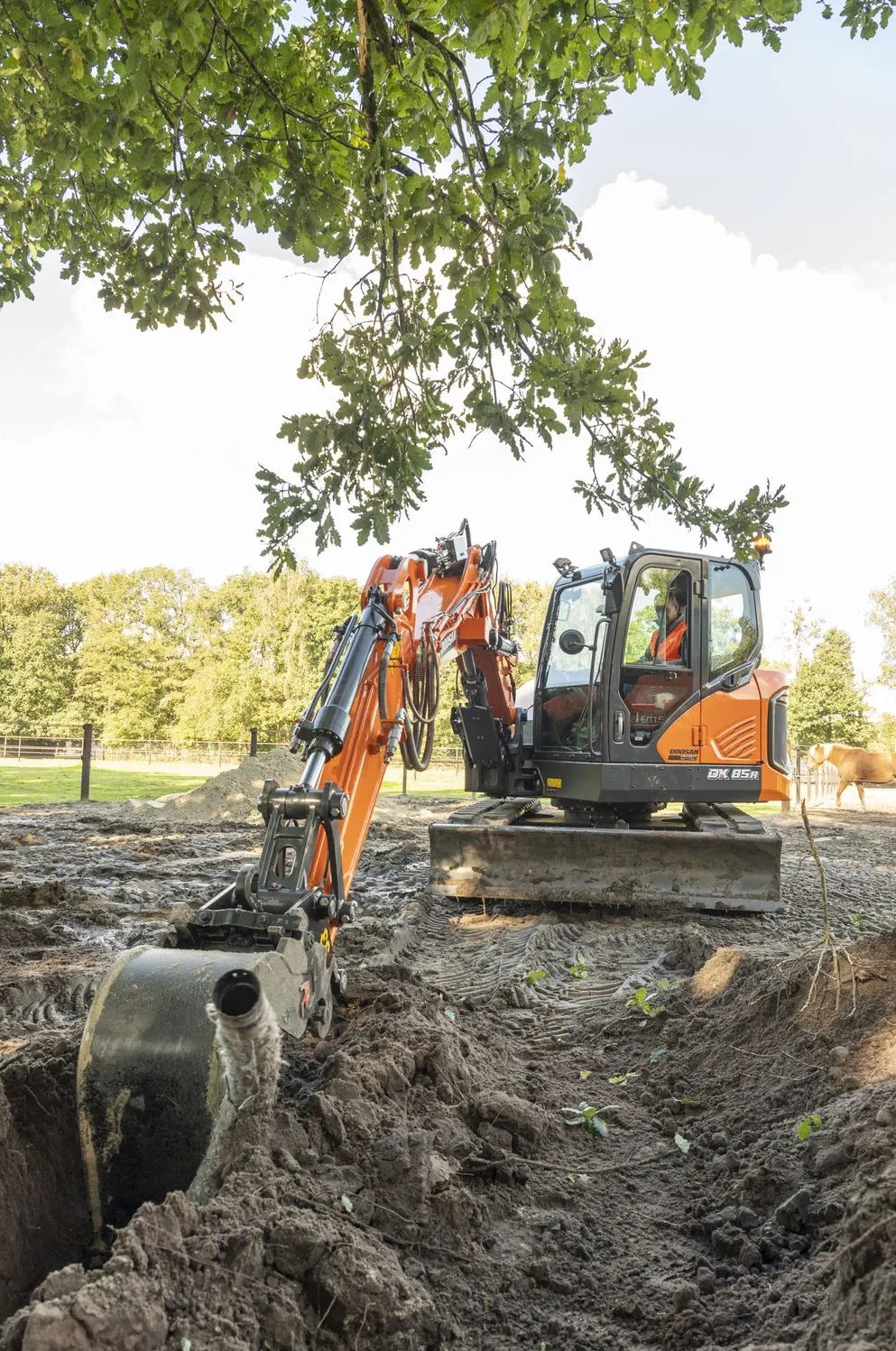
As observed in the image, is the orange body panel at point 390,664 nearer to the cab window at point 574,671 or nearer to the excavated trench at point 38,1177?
the excavated trench at point 38,1177

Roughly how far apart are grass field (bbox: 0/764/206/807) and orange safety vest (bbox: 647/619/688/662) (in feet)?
41.7

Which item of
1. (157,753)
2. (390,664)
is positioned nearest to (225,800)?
Result: (390,664)

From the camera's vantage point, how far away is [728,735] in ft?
25.7

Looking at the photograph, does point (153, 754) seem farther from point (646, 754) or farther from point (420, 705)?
point (420, 705)

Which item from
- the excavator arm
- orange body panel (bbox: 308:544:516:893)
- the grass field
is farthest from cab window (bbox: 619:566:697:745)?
the grass field

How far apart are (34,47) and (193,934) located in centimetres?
406

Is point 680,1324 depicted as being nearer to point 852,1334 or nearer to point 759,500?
point 852,1334

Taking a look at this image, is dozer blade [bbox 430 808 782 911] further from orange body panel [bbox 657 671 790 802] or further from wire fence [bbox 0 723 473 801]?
wire fence [bbox 0 723 473 801]

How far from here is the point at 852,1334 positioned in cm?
189

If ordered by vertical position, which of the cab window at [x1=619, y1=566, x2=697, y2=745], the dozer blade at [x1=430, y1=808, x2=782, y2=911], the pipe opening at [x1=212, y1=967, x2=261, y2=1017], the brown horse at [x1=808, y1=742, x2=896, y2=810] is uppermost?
the cab window at [x1=619, y1=566, x2=697, y2=745]

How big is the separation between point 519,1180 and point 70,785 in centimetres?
2014

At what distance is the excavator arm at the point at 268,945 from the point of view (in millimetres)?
2736

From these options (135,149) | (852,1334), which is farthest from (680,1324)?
(135,149)

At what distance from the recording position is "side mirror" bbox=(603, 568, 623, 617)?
7.79 meters
